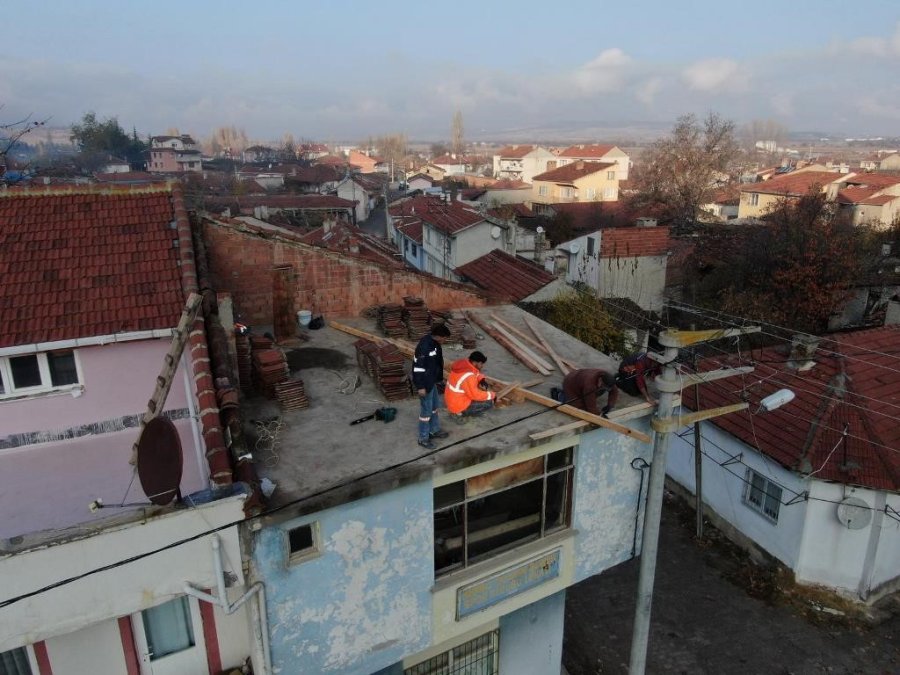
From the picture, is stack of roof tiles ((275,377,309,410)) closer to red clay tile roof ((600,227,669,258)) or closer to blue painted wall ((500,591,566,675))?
blue painted wall ((500,591,566,675))

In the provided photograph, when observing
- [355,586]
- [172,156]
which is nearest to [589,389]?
[355,586]

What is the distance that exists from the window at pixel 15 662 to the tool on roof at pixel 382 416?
4.42 metres

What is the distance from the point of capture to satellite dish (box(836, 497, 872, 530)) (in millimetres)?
12820

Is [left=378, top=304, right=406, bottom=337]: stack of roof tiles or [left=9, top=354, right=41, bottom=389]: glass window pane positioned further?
[left=378, top=304, right=406, bottom=337]: stack of roof tiles

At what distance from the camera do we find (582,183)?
63.0m

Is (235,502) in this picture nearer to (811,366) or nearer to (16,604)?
(16,604)

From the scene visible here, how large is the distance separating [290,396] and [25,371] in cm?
356

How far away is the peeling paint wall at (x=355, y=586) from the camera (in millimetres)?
6777

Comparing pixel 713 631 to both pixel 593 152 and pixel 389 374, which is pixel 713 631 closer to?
pixel 389 374

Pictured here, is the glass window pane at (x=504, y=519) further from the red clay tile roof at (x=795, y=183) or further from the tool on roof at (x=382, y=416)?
the red clay tile roof at (x=795, y=183)

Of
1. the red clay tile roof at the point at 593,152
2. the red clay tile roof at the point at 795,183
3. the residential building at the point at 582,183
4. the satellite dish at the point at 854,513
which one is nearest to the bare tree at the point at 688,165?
the red clay tile roof at the point at 795,183

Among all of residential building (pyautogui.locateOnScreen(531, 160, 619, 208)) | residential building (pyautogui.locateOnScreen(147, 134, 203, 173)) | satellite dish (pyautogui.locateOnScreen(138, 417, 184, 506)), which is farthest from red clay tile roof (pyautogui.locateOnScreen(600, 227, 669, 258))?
residential building (pyautogui.locateOnScreen(147, 134, 203, 173))

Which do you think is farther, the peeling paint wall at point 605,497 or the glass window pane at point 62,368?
the peeling paint wall at point 605,497

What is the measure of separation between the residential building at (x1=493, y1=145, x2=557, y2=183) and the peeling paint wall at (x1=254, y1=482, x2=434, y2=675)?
8121cm
